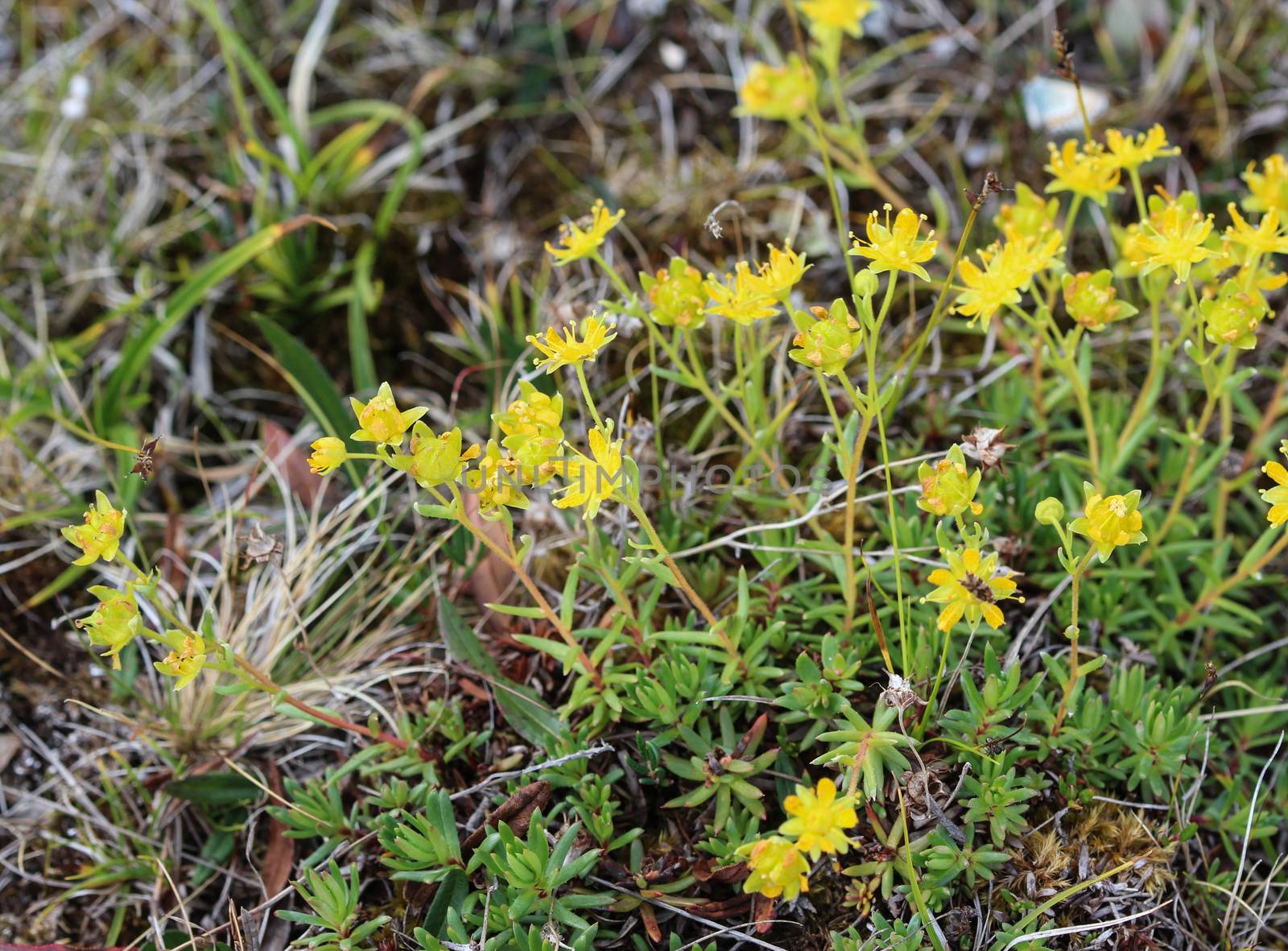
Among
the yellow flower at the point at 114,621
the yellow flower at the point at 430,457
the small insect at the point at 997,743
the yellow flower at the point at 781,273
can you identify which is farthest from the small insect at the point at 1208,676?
the yellow flower at the point at 114,621

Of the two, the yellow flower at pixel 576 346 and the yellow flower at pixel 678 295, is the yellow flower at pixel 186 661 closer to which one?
the yellow flower at pixel 576 346

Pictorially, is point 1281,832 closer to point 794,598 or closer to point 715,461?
point 794,598

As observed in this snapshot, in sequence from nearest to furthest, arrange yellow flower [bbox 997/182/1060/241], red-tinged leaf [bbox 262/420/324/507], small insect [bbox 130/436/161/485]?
small insect [bbox 130/436/161/485] → yellow flower [bbox 997/182/1060/241] → red-tinged leaf [bbox 262/420/324/507]

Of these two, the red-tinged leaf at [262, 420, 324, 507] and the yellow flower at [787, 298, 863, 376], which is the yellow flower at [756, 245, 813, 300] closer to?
the yellow flower at [787, 298, 863, 376]

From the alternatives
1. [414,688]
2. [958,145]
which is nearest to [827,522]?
[414,688]

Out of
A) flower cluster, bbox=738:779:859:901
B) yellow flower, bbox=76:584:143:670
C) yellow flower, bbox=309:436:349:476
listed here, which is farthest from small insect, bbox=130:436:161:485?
flower cluster, bbox=738:779:859:901

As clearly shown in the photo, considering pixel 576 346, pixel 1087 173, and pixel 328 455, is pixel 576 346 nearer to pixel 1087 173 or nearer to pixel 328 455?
pixel 328 455

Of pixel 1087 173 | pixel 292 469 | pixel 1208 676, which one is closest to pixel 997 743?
pixel 1208 676
